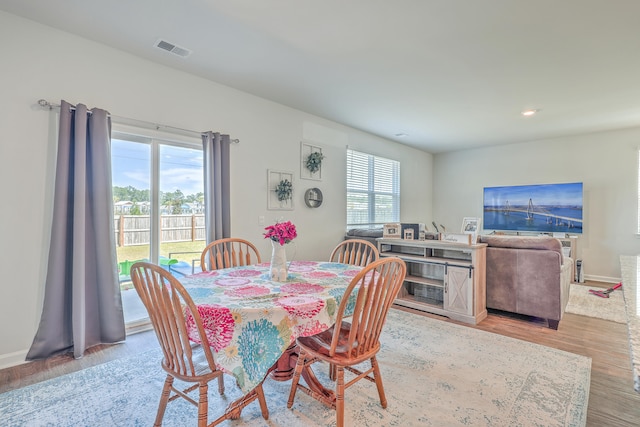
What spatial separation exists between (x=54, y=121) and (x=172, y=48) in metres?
1.14

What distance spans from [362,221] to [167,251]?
3.31 metres

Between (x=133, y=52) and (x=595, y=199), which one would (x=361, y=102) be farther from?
(x=595, y=199)

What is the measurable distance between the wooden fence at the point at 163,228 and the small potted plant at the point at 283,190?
3.36 feet

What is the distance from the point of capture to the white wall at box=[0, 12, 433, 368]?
7.52ft

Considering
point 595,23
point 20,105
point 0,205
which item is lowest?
point 0,205

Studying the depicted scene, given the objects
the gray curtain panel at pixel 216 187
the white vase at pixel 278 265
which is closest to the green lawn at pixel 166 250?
the gray curtain panel at pixel 216 187

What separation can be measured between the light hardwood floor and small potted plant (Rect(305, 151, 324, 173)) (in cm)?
239

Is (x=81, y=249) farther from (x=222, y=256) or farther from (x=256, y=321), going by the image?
(x=256, y=321)

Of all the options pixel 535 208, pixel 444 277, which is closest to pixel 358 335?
pixel 444 277

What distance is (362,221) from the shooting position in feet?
17.9

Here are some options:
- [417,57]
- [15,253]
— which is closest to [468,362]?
[417,57]

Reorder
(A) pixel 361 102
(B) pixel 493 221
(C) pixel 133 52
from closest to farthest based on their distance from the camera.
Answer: (C) pixel 133 52 < (A) pixel 361 102 < (B) pixel 493 221

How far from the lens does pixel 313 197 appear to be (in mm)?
4469

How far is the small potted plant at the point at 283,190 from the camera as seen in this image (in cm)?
399
